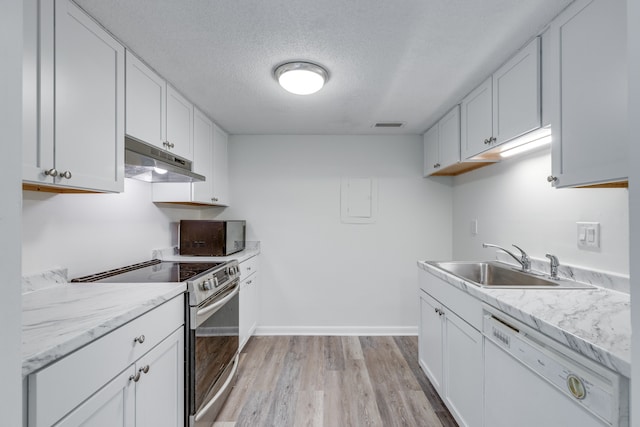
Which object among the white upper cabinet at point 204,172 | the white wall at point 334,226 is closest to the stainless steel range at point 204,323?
the white upper cabinet at point 204,172

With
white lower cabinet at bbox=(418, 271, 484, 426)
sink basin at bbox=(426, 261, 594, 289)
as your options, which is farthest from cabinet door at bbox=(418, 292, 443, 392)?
sink basin at bbox=(426, 261, 594, 289)

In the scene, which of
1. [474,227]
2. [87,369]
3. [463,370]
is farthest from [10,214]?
[474,227]

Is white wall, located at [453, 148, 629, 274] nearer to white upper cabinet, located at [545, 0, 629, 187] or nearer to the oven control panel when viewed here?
white upper cabinet, located at [545, 0, 629, 187]

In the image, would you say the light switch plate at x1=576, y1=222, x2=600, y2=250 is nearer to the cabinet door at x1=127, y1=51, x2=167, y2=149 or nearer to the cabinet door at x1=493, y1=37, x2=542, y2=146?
the cabinet door at x1=493, y1=37, x2=542, y2=146

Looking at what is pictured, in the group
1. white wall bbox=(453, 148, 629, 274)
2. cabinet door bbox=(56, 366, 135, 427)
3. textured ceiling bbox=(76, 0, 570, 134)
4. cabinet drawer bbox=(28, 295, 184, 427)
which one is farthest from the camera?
white wall bbox=(453, 148, 629, 274)

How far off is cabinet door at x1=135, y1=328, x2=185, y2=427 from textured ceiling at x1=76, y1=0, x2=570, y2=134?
153cm

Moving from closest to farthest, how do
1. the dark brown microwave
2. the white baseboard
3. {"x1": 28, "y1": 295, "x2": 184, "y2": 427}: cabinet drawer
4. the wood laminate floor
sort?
1. {"x1": 28, "y1": 295, "x2": 184, "y2": 427}: cabinet drawer
2. the wood laminate floor
3. the dark brown microwave
4. the white baseboard

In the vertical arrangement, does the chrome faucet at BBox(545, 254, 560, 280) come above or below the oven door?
above

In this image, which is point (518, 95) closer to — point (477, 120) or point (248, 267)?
point (477, 120)

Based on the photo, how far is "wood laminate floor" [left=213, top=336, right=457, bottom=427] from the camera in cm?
183

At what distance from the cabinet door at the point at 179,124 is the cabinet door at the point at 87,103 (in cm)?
46

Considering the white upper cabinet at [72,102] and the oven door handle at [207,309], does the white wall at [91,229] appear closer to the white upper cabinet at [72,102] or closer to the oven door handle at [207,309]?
the white upper cabinet at [72,102]

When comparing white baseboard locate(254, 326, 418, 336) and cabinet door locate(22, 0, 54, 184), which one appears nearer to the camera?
cabinet door locate(22, 0, 54, 184)

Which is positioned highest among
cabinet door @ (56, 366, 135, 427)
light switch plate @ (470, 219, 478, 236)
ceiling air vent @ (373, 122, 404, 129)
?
ceiling air vent @ (373, 122, 404, 129)
